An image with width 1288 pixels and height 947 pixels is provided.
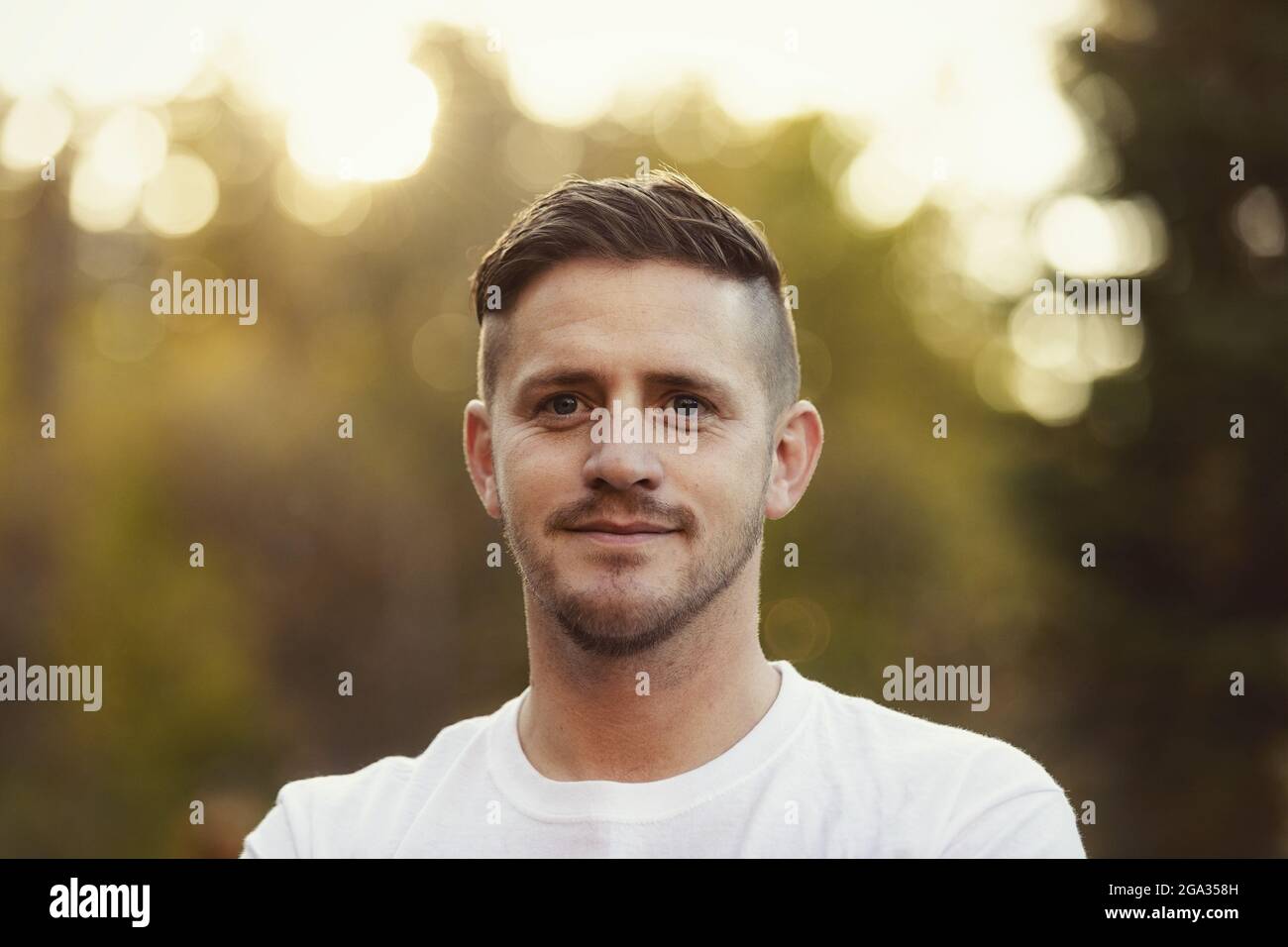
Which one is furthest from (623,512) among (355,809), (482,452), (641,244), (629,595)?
(355,809)

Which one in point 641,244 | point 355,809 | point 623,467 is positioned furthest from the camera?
point 355,809

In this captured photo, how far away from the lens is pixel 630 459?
3.04 meters

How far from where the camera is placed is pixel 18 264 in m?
14.9

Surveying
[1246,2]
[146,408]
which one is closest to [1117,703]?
[1246,2]

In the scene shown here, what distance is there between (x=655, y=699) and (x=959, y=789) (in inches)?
32.5

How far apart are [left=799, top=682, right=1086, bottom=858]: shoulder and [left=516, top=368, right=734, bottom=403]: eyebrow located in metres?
0.97

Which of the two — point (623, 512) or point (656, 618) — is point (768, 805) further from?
point (623, 512)

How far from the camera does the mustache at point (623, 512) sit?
3068mm

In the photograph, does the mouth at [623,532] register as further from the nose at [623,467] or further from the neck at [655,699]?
the neck at [655,699]

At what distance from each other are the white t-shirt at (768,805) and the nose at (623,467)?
764 mm

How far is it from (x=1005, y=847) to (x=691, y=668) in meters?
0.91

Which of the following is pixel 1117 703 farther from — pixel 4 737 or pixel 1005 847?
pixel 4 737

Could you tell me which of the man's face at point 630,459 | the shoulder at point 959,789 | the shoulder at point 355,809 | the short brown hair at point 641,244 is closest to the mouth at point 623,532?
the man's face at point 630,459

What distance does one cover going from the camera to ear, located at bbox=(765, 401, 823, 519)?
3.39 meters
